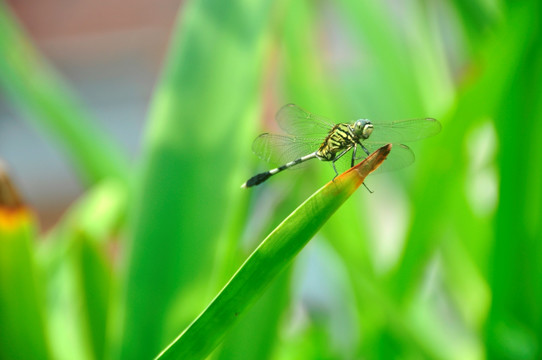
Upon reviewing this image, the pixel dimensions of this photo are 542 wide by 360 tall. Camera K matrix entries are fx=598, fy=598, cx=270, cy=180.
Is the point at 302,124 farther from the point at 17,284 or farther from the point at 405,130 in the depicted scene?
the point at 17,284

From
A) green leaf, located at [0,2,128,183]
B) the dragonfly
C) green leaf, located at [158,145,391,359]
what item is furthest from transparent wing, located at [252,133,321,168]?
green leaf, located at [0,2,128,183]

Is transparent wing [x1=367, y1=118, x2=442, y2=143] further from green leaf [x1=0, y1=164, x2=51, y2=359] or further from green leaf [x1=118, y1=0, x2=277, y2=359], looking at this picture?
green leaf [x1=0, y1=164, x2=51, y2=359]

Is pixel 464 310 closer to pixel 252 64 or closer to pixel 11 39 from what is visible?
pixel 252 64

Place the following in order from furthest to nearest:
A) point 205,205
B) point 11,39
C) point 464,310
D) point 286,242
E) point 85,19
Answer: point 85,19
point 11,39
point 464,310
point 205,205
point 286,242

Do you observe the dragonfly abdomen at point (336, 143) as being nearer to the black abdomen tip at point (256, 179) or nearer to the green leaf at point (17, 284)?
the black abdomen tip at point (256, 179)

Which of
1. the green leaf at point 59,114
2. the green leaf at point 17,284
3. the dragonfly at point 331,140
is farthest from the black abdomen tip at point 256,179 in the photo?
the green leaf at point 59,114

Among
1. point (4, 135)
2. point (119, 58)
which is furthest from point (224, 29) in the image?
point (4, 135)

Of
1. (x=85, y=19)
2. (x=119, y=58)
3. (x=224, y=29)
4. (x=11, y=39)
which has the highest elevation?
(x=85, y=19)

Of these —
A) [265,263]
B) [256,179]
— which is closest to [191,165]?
[256,179]
